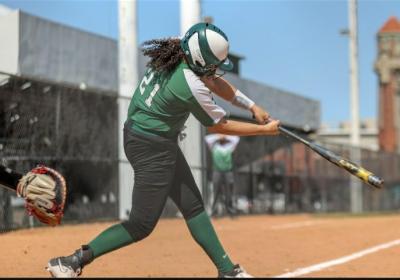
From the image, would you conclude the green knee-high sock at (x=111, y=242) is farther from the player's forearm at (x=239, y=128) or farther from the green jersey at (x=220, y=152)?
the green jersey at (x=220, y=152)

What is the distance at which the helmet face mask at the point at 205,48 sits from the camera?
4777 mm

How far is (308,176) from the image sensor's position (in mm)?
23906

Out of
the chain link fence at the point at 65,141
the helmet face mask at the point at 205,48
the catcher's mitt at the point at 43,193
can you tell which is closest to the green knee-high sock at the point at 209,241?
the catcher's mitt at the point at 43,193

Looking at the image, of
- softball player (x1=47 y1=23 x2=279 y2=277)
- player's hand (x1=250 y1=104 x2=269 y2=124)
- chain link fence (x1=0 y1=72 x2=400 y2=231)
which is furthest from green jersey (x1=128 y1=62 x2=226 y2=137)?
chain link fence (x1=0 y1=72 x2=400 y2=231)

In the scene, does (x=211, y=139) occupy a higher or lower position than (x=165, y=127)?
higher

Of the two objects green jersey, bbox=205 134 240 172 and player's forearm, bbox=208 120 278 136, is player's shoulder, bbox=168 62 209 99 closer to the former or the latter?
player's forearm, bbox=208 120 278 136

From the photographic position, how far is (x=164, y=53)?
5.05 m

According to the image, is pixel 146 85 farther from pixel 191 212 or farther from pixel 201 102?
pixel 191 212

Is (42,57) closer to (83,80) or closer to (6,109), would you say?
(83,80)

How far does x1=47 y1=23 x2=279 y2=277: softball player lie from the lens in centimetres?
479

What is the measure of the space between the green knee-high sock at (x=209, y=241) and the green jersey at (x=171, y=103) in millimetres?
756

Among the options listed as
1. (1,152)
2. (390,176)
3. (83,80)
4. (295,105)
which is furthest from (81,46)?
(390,176)

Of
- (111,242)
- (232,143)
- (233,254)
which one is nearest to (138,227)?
(111,242)

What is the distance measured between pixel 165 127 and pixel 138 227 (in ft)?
2.66
